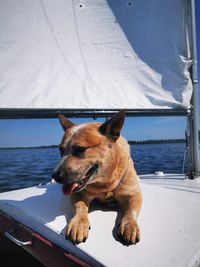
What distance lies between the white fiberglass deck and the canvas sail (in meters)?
1.64

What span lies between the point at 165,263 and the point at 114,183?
0.90 meters

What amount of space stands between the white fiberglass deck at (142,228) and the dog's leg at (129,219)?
0.05 metres

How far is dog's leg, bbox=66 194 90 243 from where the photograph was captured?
1791 mm

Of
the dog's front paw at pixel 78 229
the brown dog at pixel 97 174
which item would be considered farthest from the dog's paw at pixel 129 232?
the dog's front paw at pixel 78 229

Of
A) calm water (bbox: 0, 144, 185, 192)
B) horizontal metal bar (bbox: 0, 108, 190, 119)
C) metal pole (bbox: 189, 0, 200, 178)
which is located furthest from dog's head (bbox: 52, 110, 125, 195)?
calm water (bbox: 0, 144, 185, 192)

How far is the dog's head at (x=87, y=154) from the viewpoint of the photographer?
2.04 m

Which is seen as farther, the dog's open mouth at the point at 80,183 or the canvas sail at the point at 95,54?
the canvas sail at the point at 95,54

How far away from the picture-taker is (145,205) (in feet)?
8.09

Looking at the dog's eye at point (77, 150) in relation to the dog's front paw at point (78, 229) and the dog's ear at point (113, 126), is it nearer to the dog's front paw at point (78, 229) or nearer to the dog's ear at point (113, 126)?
the dog's ear at point (113, 126)

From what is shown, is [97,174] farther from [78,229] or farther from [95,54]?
[95,54]

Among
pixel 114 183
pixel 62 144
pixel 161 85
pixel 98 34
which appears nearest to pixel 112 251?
pixel 114 183

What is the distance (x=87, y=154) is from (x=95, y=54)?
2.52 metres

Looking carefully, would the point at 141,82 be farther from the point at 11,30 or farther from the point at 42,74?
the point at 11,30

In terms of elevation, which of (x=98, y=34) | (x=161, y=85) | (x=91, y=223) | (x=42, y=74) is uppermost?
(x=98, y=34)
